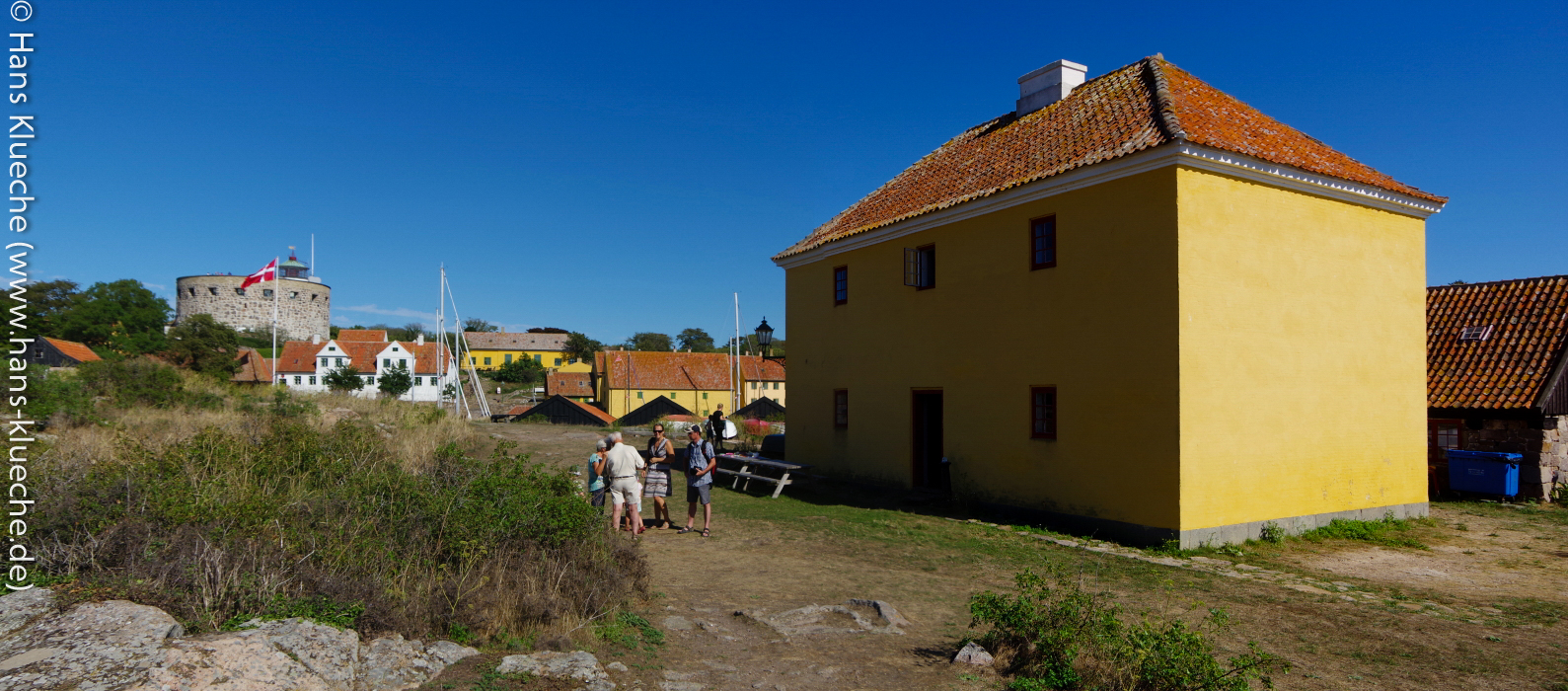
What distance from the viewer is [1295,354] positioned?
11539 millimetres

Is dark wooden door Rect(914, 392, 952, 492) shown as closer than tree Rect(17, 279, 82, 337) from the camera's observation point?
Yes

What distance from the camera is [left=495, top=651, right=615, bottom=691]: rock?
5.08 m

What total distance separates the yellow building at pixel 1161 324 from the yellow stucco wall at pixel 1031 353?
3cm

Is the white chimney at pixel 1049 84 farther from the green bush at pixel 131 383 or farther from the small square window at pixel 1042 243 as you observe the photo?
the green bush at pixel 131 383

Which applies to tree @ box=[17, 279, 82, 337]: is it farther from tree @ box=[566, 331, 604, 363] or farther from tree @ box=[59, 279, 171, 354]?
tree @ box=[566, 331, 604, 363]

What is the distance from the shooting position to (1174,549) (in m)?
10.1

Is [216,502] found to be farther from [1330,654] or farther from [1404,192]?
[1404,192]

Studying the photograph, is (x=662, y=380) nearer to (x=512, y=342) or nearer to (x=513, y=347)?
(x=513, y=347)

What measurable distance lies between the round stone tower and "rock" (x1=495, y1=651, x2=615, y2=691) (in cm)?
10523

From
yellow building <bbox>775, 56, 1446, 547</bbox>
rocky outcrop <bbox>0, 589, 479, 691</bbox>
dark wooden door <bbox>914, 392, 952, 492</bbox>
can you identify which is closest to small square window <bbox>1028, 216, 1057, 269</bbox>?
yellow building <bbox>775, 56, 1446, 547</bbox>

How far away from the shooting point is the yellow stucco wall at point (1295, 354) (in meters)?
10.5

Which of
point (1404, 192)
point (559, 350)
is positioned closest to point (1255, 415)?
point (1404, 192)

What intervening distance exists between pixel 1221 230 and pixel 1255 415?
2642 millimetres

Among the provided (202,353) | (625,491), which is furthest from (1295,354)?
(202,353)
